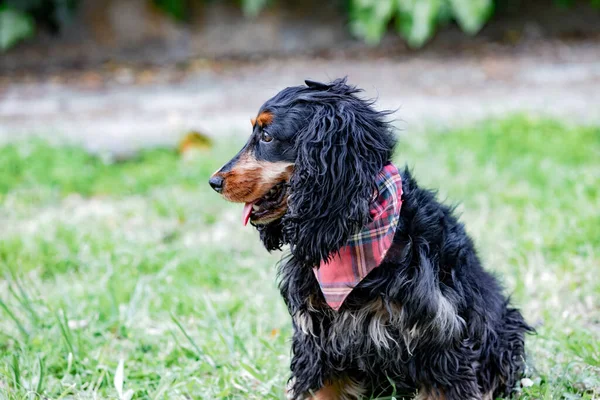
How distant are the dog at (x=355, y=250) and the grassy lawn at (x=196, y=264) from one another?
1.67ft

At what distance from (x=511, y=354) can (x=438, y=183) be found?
9.70 ft

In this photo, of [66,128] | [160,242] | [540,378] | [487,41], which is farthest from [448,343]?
[487,41]

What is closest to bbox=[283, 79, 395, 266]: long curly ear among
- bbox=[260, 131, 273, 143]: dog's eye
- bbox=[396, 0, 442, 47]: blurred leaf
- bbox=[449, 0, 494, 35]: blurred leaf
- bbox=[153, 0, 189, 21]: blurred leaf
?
bbox=[260, 131, 273, 143]: dog's eye

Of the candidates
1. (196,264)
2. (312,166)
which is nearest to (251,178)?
(312,166)

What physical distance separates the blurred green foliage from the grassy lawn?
3.49 metres

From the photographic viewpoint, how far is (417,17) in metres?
10.2

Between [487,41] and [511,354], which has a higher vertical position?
[487,41]

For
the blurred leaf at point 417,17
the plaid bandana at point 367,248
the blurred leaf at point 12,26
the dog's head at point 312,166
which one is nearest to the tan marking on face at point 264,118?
the dog's head at point 312,166

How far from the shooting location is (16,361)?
3.06 meters

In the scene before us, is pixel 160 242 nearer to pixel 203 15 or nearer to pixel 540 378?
pixel 540 378

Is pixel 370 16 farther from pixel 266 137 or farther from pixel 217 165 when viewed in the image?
pixel 266 137

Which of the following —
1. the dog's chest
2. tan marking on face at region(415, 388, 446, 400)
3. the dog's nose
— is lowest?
tan marking on face at region(415, 388, 446, 400)

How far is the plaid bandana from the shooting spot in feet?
8.07

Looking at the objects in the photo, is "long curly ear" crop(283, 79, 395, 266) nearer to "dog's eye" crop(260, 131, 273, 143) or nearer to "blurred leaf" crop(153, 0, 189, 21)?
"dog's eye" crop(260, 131, 273, 143)
